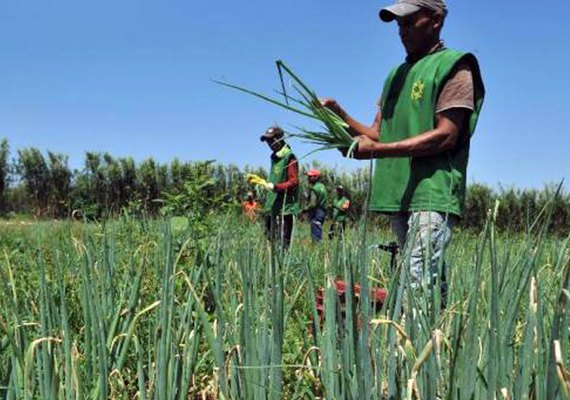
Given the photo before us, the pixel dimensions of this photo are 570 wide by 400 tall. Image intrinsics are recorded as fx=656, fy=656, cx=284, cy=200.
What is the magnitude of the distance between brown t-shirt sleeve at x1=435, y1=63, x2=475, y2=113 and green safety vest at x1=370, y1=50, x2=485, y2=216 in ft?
0.07

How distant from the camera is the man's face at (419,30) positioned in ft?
6.65

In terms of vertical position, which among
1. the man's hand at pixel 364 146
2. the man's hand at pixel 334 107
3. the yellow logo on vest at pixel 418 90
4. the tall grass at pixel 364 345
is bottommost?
the tall grass at pixel 364 345

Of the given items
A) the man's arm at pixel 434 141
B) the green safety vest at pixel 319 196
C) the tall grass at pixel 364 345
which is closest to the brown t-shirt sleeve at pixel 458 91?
the man's arm at pixel 434 141

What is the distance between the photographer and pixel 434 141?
6.24ft

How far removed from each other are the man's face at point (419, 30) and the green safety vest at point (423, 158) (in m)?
0.06

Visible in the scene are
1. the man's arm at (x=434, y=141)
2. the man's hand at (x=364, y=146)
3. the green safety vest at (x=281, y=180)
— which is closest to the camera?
the man's hand at (x=364, y=146)

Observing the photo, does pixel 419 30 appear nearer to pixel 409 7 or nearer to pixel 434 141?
pixel 409 7

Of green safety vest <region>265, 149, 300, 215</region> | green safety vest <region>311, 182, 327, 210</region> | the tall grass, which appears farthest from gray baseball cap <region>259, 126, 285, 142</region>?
the tall grass

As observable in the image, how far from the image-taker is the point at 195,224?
304cm

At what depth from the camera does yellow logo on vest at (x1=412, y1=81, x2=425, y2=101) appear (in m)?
2.00

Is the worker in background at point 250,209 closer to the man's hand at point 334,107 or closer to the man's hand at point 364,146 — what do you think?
the man's hand at point 334,107

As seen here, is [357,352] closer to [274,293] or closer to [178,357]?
[274,293]

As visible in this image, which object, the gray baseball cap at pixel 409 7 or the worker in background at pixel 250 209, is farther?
the worker in background at pixel 250 209

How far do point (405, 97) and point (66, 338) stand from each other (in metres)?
1.44
